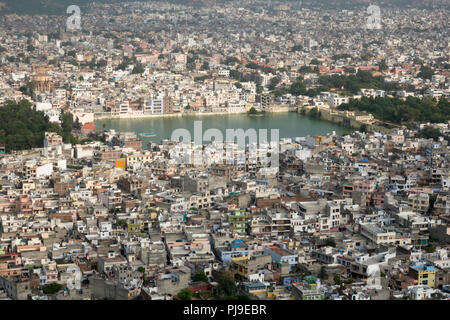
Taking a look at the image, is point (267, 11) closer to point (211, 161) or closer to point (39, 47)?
point (39, 47)

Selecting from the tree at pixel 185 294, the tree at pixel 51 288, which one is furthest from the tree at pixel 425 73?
the tree at pixel 51 288

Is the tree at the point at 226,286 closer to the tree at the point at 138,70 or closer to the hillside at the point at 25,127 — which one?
the hillside at the point at 25,127

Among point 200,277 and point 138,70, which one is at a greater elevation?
point 138,70

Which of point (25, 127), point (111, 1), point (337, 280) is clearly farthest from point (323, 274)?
point (111, 1)

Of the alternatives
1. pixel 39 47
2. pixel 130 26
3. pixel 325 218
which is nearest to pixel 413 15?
pixel 130 26

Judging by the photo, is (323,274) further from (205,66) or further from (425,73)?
(205,66)

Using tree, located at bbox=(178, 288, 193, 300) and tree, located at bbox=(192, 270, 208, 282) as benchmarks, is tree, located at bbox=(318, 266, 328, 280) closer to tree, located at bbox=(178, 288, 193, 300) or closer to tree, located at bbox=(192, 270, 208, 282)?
tree, located at bbox=(192, 270, 208, 282)
